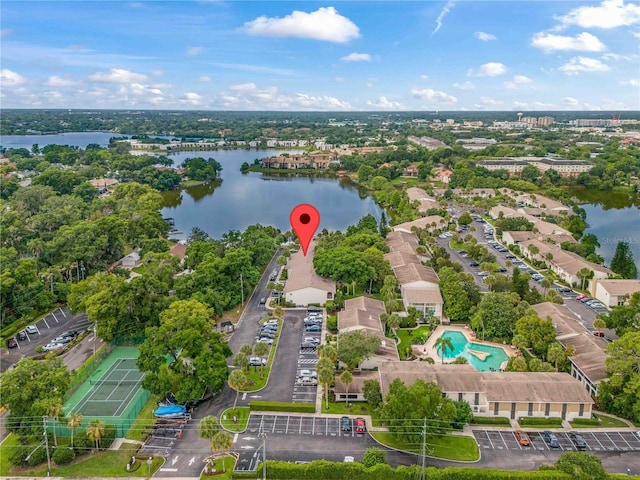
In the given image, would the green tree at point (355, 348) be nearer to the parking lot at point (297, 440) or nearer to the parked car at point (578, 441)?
the parking lot at point (297, 440)

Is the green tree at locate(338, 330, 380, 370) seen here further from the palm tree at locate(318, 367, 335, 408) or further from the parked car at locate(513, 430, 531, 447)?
the parked car at locate(513, 430, 531, 447)

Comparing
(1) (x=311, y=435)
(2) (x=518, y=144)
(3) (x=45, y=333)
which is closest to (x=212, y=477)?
(1) (x=311, y=435)

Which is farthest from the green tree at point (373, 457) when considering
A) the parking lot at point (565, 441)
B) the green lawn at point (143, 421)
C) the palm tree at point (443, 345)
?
the green lawn at point (143, 421)

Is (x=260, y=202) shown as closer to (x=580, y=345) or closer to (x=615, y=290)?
(x=615, y=290)

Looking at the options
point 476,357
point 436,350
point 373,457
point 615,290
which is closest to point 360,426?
point 373,457

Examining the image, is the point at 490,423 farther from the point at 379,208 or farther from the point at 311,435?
the point at 379,208
